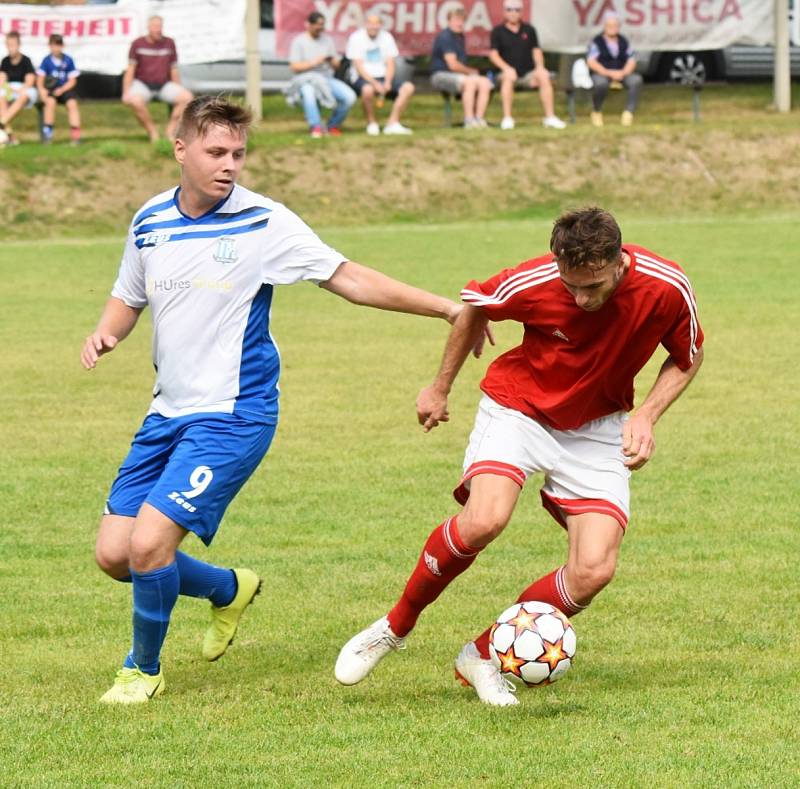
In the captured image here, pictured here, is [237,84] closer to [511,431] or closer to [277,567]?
[277,567]

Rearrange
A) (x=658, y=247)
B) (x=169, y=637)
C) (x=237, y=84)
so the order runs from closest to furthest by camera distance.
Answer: (x=169, y=637) < (x=658, y=247) < (x=237, y=84)

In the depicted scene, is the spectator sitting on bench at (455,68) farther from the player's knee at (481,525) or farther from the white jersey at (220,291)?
the player's knee at (481,525)

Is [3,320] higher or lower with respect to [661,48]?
lower

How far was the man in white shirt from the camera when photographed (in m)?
23.2

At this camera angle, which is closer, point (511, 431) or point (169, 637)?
point (511, 431)

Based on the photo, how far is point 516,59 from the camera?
23.9 meters

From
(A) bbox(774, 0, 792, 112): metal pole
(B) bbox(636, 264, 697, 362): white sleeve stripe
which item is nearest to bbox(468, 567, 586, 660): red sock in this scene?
(B) bbox(636, 264, 697, 362): white sleeve stripe

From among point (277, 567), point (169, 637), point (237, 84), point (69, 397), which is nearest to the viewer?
point (169, 637)

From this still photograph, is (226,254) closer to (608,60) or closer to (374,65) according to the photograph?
→ (374,65)

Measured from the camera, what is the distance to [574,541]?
5.64 m

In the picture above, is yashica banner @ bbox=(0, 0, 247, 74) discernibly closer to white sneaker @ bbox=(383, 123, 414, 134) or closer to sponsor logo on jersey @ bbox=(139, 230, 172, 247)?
white sneaker @ bbox=(383, 123, 414, 134)

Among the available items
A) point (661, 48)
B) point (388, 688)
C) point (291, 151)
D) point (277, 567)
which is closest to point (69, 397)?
point (277, 567)

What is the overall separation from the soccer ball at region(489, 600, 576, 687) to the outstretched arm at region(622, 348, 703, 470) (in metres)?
0.63

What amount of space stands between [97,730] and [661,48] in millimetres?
22468
